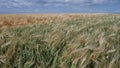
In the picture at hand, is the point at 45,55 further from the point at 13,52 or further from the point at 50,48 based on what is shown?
the point at 13,52

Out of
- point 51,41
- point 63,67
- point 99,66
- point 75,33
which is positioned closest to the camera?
point 99,66

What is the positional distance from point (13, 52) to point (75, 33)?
96 centimetres

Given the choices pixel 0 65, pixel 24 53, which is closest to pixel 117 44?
pixel 24 53

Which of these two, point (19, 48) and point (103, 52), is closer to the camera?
point (103, 52)

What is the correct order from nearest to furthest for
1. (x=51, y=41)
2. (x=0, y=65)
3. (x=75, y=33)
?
1. (x=0, y=65)
2. (x=51, y=41)
3. (x=75, y=33)

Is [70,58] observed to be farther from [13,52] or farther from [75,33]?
[75,33]

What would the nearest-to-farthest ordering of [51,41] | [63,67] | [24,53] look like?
[63,67] → [24,53] → [51,41]

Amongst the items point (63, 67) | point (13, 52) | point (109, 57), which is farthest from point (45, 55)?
point (109, 57)

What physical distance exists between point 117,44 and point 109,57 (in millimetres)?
402

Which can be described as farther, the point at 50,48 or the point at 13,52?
the point at 50,48

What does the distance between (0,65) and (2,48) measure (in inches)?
15.5

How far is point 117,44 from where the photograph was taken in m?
2.26

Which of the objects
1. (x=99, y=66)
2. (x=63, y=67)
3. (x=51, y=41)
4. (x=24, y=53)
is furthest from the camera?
(x=51, y=41)

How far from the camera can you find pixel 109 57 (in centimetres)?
190
